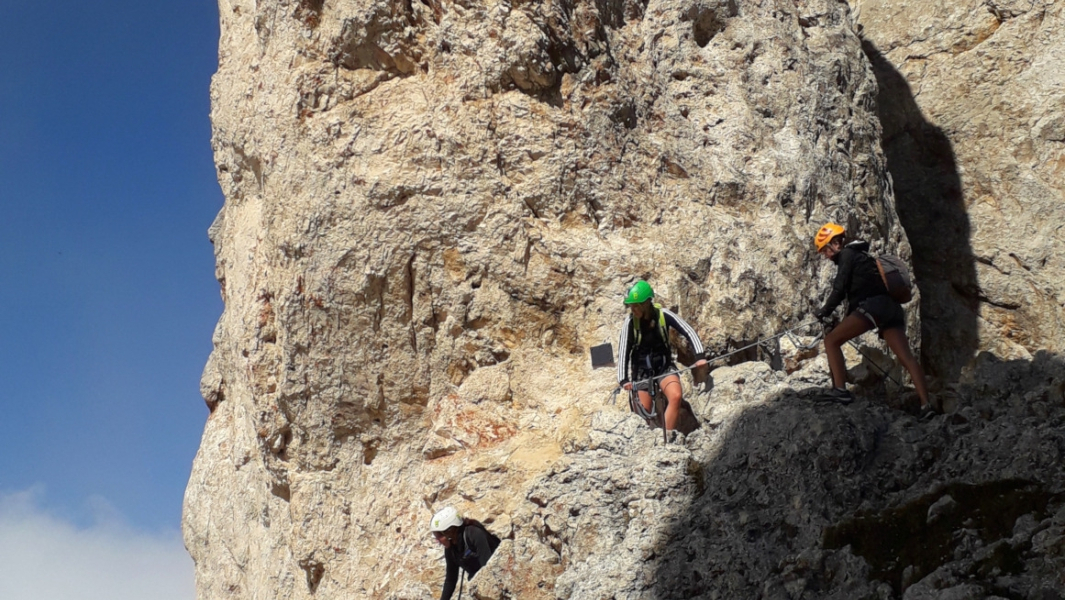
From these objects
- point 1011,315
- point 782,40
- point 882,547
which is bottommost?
point 882,547

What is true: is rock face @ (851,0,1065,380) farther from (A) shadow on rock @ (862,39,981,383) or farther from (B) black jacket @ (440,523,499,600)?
(B) black jacket @ (440,523,499,600)

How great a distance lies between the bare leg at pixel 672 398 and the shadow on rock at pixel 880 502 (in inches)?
11.2

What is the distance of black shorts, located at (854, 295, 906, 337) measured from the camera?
25.7ft

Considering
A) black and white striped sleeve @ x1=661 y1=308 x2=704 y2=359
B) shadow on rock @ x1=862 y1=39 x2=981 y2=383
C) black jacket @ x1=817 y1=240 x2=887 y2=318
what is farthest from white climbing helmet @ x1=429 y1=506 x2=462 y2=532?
shadow on rock @ x1=862 y1=39 x2=981 y2=383

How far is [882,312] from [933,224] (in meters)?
5.81

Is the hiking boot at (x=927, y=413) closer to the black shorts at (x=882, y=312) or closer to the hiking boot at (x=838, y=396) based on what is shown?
the hiking boot at (x=838, y=396)

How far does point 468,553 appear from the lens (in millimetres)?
8258

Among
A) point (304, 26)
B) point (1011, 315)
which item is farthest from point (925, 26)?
point (304, 26)

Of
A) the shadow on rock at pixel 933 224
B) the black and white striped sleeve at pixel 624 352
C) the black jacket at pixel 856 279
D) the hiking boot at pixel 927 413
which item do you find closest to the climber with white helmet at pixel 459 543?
the black and white striped sleeve at pixel 624 352

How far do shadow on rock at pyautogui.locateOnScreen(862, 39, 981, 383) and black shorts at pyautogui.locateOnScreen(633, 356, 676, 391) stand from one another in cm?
500

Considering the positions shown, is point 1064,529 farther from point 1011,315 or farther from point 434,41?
point 434,41

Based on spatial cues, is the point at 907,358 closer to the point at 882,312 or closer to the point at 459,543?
the point at 882,312

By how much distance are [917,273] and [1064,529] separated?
300 inches

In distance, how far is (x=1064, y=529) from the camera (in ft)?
19.3
